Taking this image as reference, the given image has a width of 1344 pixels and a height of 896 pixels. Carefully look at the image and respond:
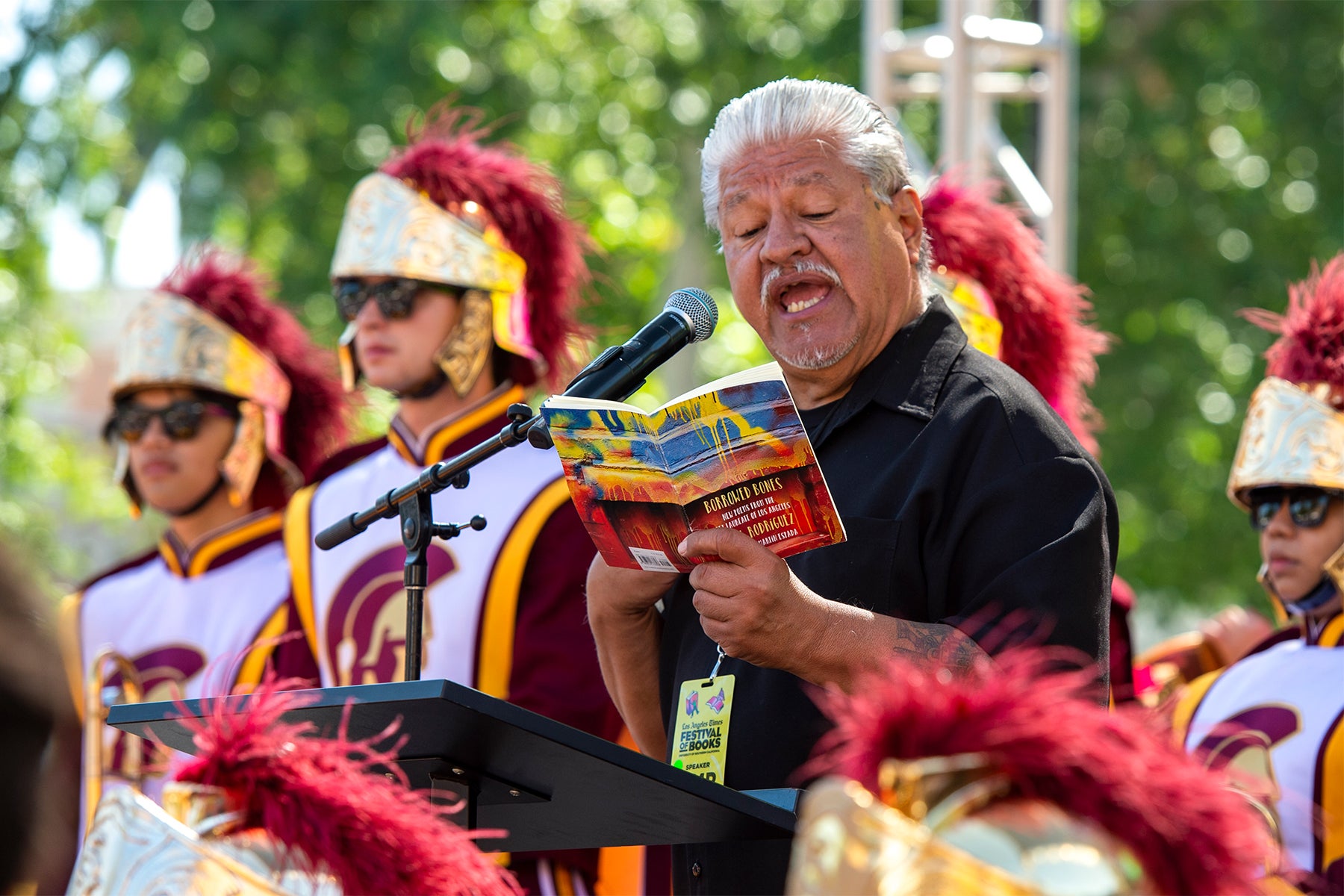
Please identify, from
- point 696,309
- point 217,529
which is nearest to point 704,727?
point 696,309

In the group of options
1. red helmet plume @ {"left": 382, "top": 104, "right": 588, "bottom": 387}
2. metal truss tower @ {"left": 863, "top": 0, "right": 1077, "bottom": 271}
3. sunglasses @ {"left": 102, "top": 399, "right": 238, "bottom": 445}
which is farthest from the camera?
metal truss tower @ {"left": 863, "top": 0, "right": 1077, "bottom": 271}

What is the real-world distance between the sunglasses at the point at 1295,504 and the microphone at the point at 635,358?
254 cm

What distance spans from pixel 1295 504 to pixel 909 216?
2.13 metres

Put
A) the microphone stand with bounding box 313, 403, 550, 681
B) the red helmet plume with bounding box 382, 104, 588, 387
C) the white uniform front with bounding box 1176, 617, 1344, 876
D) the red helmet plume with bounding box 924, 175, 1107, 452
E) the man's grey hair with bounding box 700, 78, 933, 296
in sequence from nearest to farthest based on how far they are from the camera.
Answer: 1. the microphone stand with bounding box 313, 403, 550, 681
2. the man's grey hair with bounding box 700, 78, 933, 296
3. the white uniform front with bounding box 1176, 617, 1344, 876
4. the red helmet plume with bounding box 924, 175, 1107, 452
5. the red helmet plume with bounding box 382, 104, 588, 387

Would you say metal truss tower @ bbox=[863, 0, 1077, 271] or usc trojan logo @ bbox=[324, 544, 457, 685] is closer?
usc trojan logo @ bbox=[324, 544, 457, 685]

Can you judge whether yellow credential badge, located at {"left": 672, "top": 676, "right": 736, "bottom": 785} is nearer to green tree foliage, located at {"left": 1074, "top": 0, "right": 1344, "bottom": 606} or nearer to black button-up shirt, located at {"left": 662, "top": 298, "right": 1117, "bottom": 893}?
black button-up shirt, located at {"left": 662, "top": 298, "right": 1117, "bottom": 893}

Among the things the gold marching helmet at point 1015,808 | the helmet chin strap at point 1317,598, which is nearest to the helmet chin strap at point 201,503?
the helmet chin strap at point 1317,598

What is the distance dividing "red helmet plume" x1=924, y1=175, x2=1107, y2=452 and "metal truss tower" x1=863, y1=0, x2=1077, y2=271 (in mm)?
1379

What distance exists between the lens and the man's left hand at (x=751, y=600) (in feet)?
7.88

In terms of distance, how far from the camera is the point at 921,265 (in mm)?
3201

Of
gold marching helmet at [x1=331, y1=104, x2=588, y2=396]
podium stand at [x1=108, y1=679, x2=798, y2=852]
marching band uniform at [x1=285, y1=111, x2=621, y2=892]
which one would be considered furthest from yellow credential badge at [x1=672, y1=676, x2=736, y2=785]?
gold marching helmet at [x1=331, y1=104, x2=588, y2=396]

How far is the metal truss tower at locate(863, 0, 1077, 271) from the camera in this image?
6.51m

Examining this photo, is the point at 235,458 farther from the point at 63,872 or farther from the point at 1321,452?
the point at 1321,452

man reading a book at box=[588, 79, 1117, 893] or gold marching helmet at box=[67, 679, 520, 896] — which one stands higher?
man reading a book at box=[588, 79, 1117, 893]
